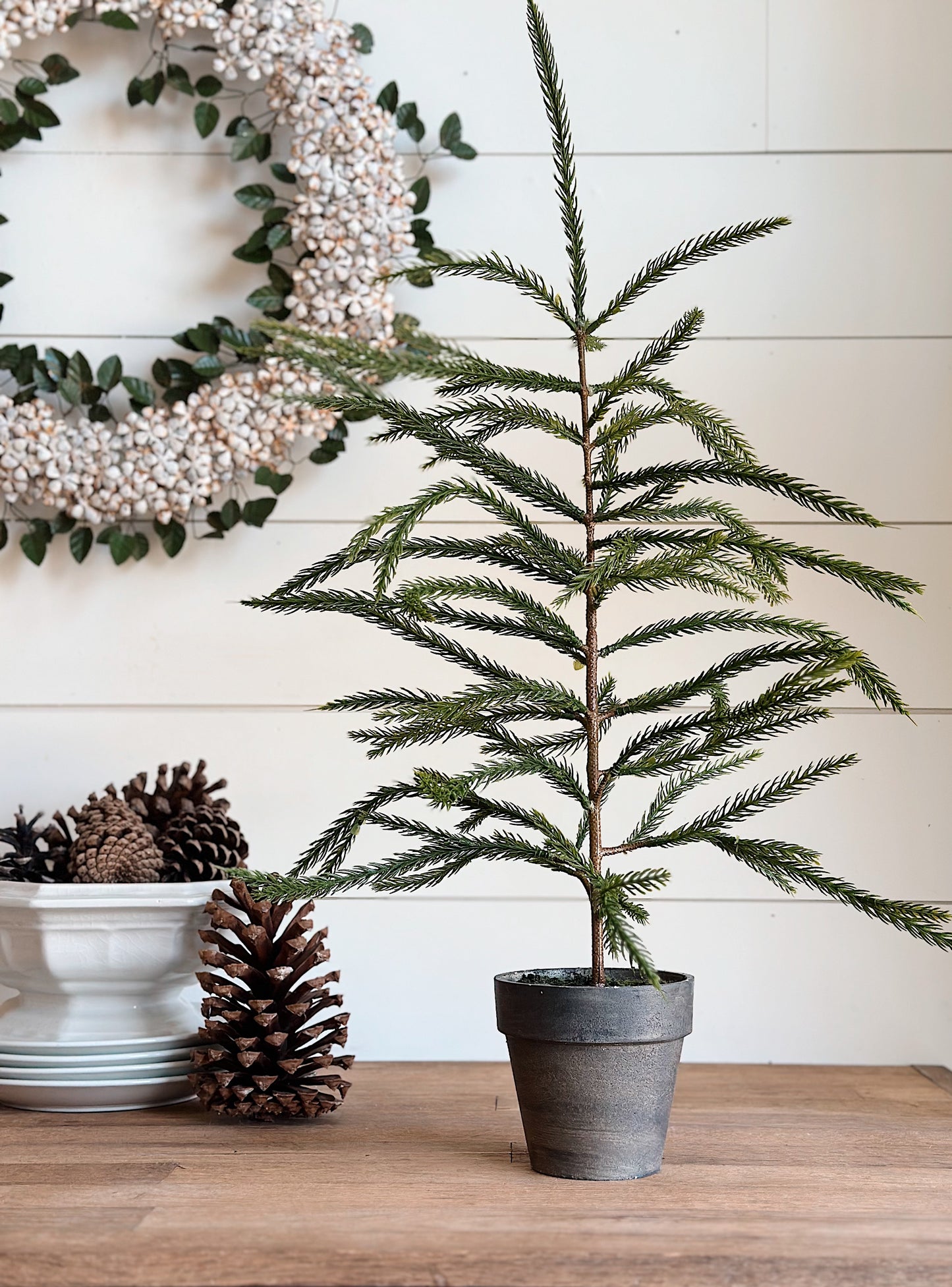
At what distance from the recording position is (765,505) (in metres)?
1.21

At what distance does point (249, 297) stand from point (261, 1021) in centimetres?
71

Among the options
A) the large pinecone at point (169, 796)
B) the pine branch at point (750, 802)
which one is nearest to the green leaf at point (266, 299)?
the large pinecone at point (169, 796)

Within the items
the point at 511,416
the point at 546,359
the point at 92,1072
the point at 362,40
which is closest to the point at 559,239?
the point at 546,359

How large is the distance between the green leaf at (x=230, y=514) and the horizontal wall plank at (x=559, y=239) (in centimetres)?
21

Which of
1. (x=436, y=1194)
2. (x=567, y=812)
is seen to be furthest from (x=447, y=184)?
(x=436, y=1194)

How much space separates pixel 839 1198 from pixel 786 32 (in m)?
1.12

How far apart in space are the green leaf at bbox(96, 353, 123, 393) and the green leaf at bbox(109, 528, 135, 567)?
150 mm

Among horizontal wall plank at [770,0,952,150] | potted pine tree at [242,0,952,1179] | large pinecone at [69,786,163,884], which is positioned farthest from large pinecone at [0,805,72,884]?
horizontal wall plank at [770,0,952,150]

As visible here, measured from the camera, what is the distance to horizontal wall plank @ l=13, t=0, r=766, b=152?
123 centimetres

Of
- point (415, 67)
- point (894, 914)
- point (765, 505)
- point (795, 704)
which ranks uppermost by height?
point (415, 67)

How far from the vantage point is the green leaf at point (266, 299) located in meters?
1.18

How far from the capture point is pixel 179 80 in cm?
120

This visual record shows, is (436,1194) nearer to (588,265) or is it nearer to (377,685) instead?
(377,685)

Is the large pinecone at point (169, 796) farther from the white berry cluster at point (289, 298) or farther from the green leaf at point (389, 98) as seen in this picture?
the green leaf at point (389, 98)
